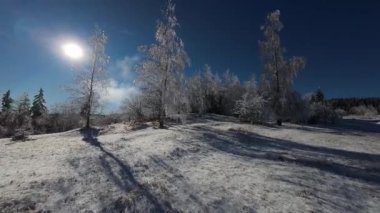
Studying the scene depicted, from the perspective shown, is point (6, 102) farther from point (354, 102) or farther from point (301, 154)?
point (354, 102)

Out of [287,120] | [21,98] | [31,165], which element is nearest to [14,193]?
[31,165]

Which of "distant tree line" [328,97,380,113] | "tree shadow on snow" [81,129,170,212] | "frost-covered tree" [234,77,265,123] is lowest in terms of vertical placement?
"tree shadow on snow" [81,129,170,212]

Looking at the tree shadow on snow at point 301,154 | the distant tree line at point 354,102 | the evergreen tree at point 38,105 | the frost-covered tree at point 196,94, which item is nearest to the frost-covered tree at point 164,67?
the tree shadow on snow at point 301,154

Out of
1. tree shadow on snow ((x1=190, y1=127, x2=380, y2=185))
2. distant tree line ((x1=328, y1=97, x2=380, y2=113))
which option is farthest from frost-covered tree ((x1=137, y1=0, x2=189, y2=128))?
distant tree line ((x1=328, y1=97, x2=380, y2=113))

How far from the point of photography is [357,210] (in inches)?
492

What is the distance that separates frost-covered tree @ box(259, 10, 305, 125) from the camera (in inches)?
1706

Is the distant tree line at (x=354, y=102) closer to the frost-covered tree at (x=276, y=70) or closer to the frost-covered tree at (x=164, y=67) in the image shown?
the frost-covered tree at (x=276, y=70)

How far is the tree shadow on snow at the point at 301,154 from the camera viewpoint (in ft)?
59.8

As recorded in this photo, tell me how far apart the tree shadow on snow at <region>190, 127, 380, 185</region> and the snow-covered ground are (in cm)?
6

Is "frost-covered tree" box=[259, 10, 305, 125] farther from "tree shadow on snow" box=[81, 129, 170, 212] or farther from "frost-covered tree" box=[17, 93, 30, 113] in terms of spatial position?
"frost-covered tree" box=[17, 93, 30, 113]

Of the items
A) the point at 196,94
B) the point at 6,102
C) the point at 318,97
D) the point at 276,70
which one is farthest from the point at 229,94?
the point at 6,102

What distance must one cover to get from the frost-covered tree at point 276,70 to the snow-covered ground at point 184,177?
2013cm

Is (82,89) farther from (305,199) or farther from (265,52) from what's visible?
(305,199)

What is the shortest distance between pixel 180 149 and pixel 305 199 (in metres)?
8.49
